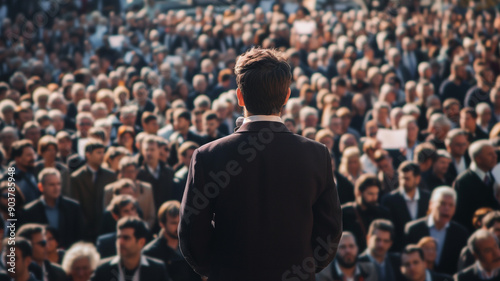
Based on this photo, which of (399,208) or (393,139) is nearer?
(399,208)

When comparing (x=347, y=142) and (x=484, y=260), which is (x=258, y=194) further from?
(x=347, y=142)

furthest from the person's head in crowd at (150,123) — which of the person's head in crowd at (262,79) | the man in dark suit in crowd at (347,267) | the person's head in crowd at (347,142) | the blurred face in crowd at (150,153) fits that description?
the person's head in crowd at (262,79)

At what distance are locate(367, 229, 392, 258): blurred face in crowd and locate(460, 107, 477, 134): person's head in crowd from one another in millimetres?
3414

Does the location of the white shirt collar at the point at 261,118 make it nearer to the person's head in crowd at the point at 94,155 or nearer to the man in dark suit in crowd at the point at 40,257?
the man in dark suit in crowd at the point at 40,257

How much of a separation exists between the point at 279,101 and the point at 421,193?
4504 millimetres

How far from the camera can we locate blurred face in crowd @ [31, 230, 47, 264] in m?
5.16

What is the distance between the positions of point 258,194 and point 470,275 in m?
3.70

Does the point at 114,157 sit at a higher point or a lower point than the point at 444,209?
higher

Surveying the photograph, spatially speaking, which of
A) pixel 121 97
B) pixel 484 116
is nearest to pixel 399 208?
pixel 484 116

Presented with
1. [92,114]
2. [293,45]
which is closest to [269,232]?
[92,114]

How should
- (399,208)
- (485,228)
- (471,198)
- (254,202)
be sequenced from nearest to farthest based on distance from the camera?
(254,202), (485,228), (399,208), (471,198)

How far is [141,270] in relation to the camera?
537 centimetres

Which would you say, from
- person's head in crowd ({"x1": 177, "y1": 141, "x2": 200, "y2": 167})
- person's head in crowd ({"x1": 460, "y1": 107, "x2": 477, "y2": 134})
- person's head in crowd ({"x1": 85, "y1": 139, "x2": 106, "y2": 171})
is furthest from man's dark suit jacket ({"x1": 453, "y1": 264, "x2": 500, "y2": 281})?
person's head in crowd ({"x1": 85, "y1": 139, "x2": 106, "y2": 171})

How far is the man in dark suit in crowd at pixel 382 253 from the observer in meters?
5.68
